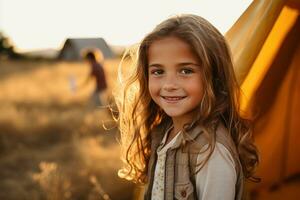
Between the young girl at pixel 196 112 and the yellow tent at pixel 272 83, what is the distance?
0.64m

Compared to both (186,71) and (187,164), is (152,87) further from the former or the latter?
(187,164)

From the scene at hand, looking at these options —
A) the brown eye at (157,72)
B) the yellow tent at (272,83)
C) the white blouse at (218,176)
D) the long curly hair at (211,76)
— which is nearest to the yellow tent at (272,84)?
the yellow tent at (272,83)

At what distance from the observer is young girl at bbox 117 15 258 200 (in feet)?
6.08

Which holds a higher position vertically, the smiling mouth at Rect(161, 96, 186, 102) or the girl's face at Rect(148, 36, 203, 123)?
the girl's face at Rect(148, 36, 203, 123)

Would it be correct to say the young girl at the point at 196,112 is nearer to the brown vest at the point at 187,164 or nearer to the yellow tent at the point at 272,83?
the brown vest at the point at 187,164

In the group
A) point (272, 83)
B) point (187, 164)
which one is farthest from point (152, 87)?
point (272, 83)

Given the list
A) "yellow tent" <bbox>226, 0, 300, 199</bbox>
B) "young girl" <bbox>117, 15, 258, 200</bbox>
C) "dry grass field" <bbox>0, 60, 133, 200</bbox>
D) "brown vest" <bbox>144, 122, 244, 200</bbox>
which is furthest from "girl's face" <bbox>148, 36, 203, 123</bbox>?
"dry grass field" <bbox>0, 60, 133, 200</bbox>

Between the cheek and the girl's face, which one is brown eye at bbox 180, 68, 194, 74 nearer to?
the girl's face

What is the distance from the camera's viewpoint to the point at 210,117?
1.97 metres

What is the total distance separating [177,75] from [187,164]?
0.32 metres

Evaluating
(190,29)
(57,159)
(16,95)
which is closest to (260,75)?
(190,29)

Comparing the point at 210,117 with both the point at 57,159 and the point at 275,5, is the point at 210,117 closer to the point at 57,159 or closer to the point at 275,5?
the point at 275,5

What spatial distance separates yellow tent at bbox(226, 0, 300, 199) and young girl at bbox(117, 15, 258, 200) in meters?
0.64

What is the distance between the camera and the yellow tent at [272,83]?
2.62m
